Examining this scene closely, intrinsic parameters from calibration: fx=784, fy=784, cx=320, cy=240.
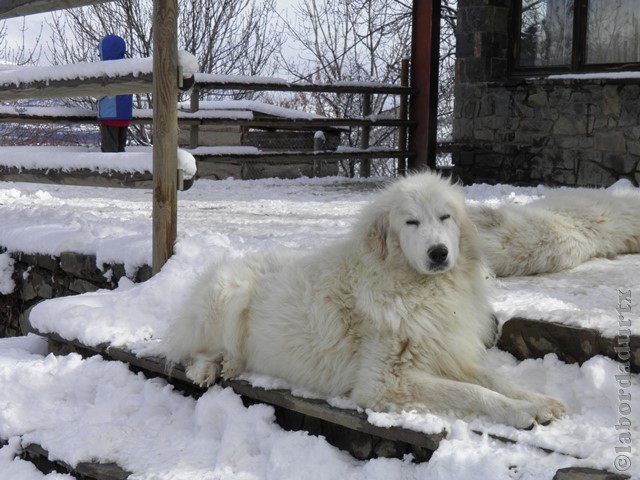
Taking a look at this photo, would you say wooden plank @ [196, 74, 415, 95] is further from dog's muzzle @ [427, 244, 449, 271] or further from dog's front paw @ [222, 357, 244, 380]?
dog's muzzle @ [427, 244, 449, 271]

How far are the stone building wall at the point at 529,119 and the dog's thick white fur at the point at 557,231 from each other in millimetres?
3508

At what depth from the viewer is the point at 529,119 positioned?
392 inches

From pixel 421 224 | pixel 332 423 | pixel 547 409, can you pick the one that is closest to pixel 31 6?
pixel 421 224

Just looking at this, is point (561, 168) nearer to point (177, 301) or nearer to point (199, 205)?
point (199, 205)

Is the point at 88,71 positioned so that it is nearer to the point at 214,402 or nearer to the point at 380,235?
the point at 214,402

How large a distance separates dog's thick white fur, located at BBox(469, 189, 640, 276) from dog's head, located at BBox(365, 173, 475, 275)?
3.79ft

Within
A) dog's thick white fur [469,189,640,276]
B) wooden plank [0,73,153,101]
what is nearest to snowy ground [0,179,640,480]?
dog's thick white fur [469,189,640,276]

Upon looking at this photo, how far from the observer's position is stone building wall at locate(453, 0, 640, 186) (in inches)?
353

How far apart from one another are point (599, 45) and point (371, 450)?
300 inches

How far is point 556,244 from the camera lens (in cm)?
494

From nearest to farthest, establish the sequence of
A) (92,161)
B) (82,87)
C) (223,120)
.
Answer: (92,161) → (82,87) → (223,120)

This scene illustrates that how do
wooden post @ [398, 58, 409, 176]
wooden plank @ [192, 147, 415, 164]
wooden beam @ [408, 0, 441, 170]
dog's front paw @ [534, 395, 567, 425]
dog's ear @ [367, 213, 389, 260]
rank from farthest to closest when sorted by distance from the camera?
wooden post @ [398, 58, 409, 176], wooden beam @ [408, 0, 441, 170], wooden plank @ [192, 147, 415, 164], dog's ear @ [367, 213, 389, 260], dog's front paw @ [534, 395, 567, 425]

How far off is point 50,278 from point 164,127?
76.0 inches

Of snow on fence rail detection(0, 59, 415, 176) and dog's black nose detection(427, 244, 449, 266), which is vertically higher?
snow on fence rail detection(0, 59, 415, 176)
